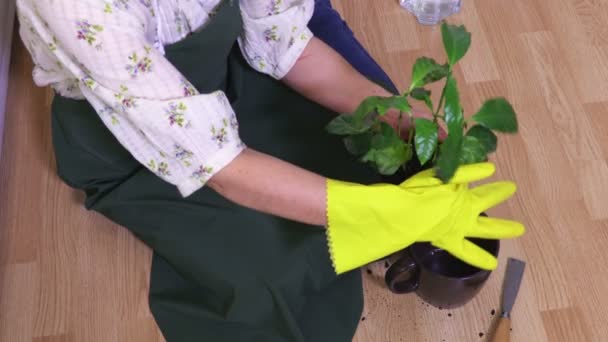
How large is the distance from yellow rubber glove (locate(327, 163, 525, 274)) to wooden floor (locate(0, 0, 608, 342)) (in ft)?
0.86

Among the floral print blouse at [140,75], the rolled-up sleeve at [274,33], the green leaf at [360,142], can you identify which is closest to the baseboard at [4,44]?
the floral print blouse at [140,75]

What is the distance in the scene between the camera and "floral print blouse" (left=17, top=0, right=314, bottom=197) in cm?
67

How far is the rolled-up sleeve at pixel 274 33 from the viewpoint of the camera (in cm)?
88

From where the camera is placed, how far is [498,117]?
26.9 inches

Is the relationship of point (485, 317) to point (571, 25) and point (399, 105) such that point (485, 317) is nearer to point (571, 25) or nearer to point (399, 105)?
point (399, 105)

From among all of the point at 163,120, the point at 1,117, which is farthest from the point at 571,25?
the point at 1,117

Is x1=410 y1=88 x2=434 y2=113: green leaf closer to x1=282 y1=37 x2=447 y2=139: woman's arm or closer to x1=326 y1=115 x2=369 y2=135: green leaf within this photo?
x1=326 y1=115 x2=369 y2=135: green leaf

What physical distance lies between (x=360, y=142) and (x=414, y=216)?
4.4 inches

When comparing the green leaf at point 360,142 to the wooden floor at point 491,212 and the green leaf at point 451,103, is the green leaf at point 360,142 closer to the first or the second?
the green leaf at point 451,103

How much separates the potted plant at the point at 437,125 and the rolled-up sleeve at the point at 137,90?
142mm

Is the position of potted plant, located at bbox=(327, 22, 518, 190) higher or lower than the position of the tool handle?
higher

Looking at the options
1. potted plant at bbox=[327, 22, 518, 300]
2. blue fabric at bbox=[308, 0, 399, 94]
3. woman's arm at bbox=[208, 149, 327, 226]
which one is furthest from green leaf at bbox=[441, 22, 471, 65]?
blue fabric at bbox=[308, 0, 399, 94]

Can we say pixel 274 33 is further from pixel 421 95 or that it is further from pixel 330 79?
pixel 421 95

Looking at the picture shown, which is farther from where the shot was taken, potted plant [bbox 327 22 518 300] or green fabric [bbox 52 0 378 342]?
green fabric [bbox 52 0 378 342]
